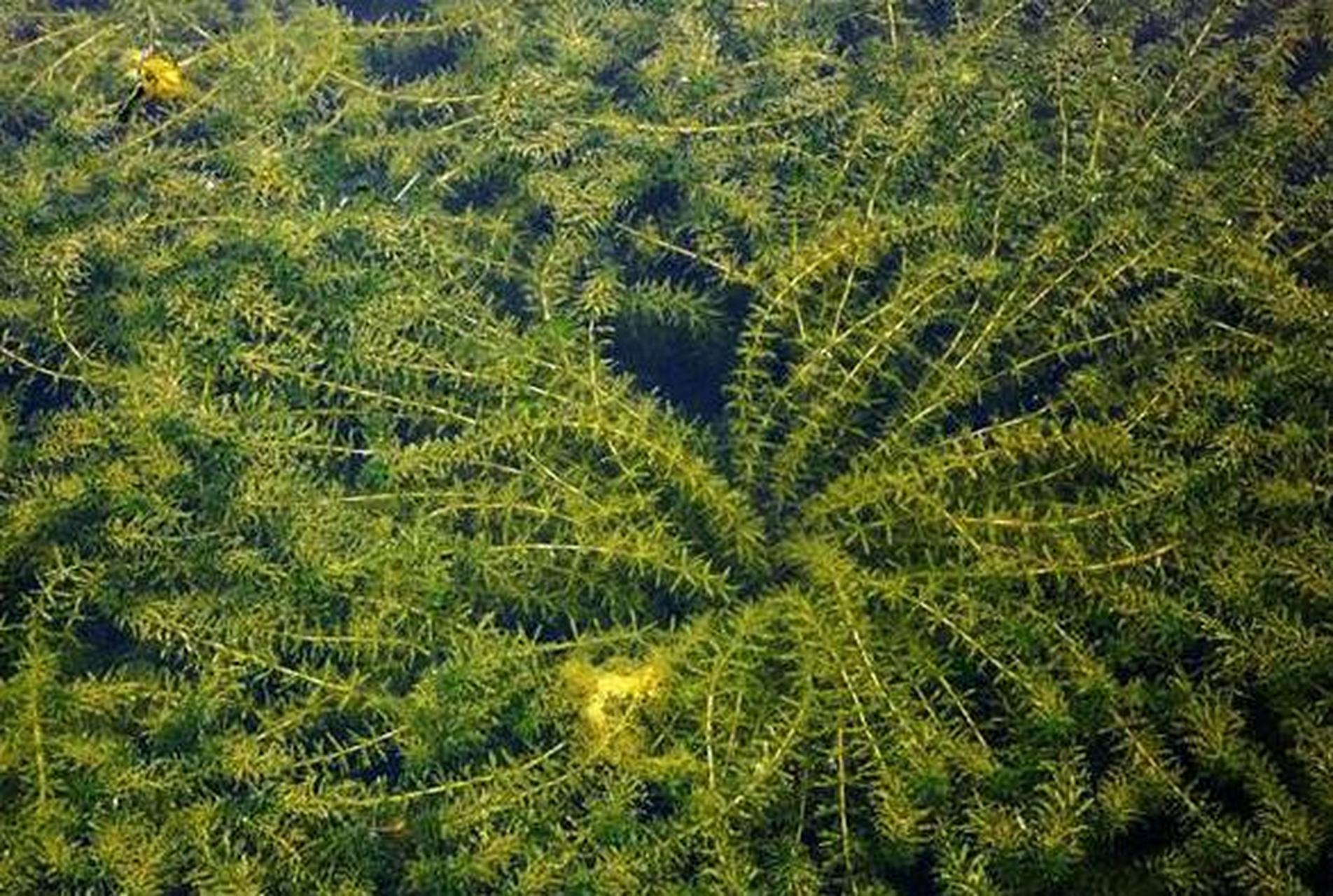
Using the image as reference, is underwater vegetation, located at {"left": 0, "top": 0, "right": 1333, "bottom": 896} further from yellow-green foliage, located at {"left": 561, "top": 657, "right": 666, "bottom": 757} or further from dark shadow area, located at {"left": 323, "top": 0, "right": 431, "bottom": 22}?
dark shadow area, located at {"left": 323, "top": 0, "right": 431, "bottom": 22}

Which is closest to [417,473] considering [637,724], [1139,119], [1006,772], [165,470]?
[165,470]


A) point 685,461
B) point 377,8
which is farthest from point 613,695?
point 377,8

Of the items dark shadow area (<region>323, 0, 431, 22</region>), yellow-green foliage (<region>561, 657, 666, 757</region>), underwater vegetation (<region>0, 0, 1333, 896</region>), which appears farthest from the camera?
dark shadow area (<region>323, 0, 431, 22</region>)

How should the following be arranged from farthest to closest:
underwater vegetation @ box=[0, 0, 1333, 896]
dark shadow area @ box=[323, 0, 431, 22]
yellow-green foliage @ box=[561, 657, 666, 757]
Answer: dark shadow area @ box=[323, 0, 431, 22], yellow-green foliage @ box=[561, 657, 666, 757], underwater vegetation @ box=[0, 0, 1333, 896]

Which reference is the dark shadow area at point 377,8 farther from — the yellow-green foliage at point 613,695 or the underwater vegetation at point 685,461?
the yellow-green foliage at point 613,695

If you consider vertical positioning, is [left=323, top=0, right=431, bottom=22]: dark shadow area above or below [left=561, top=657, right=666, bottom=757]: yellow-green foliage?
above

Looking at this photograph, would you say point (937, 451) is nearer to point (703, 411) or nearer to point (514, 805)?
point (703, 411)

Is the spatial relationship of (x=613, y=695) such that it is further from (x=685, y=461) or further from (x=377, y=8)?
(x=377, y=8)

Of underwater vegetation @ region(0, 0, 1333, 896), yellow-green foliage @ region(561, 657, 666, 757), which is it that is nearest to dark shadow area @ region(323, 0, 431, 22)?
underwater vegetation @ region(0, 0, 1333, 896)
